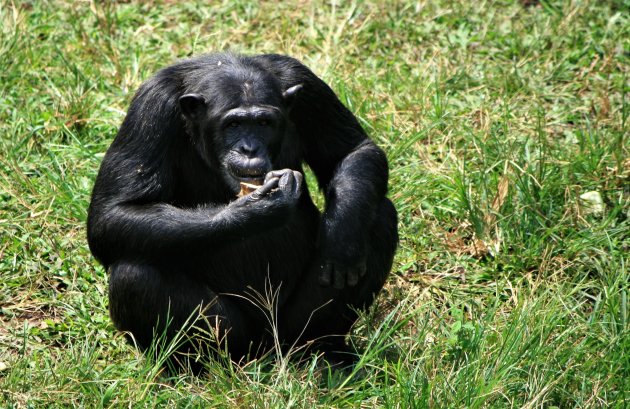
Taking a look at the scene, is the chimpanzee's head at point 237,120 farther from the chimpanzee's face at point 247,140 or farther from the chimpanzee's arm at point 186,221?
the chimpanzee's arm at point 186,221

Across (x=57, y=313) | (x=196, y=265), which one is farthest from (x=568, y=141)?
(x=57, y=313)

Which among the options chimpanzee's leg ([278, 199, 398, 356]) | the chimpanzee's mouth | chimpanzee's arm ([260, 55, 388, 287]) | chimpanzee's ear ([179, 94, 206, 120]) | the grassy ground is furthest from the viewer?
chimpanzee's leg ([278, 199, 398, 356])

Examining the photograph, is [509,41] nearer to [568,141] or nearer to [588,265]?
[568,141]

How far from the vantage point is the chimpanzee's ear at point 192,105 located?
24.0ft

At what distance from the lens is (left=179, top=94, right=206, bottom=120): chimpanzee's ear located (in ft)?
24.0

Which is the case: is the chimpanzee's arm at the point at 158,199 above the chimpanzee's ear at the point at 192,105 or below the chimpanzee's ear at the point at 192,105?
below

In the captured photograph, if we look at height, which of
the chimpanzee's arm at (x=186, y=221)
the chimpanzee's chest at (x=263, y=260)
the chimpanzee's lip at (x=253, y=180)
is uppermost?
the chimpanzee's lip at (x=253, y=180)

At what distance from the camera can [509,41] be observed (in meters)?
12.0

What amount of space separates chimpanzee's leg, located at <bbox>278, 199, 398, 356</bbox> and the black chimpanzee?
0.04 ft

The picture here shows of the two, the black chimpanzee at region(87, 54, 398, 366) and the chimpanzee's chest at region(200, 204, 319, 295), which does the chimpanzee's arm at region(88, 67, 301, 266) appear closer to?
the black chimpanzee at region(87, 54, 398, 366)

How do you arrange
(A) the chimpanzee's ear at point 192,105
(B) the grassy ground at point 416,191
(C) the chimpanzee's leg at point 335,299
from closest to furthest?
1. (B) the grassy ground at point 416,191
2. (A) the chimpanzee's ear at point 192,105
3. (C) the chimpanzee's leg at point 335,299

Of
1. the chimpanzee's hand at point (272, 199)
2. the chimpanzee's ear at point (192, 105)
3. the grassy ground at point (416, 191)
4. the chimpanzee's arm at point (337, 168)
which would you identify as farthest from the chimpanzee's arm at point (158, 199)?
the grassy ground at point (416, 191)

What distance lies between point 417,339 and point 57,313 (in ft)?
10.4

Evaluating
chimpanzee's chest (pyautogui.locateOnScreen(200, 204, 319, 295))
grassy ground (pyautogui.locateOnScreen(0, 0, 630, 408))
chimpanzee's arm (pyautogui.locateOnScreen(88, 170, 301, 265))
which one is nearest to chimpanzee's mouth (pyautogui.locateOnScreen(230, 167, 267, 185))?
chimpanzee's arm (pyautogui.locateOnScreen(88, 170, 301, 265))
